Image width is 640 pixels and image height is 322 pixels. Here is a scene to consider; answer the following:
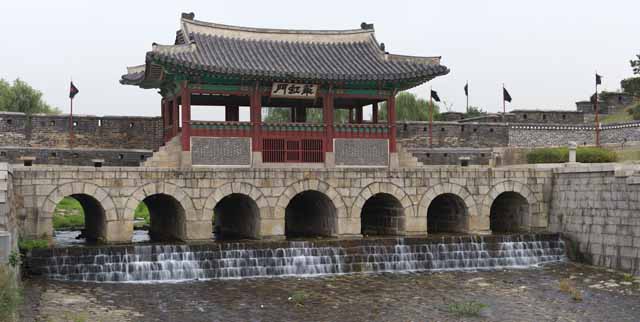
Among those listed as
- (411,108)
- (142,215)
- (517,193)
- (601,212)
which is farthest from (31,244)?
(411,108)

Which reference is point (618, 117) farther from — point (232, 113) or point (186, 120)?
point (186, 120)

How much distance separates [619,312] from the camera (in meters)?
16.3

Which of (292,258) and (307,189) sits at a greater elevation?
(307,189)

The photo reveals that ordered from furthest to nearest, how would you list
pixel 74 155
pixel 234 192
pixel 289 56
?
1. pixel 74 155
2. pixel 289 56
3. pixel 234 192

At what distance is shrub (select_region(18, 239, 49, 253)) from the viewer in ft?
64.5

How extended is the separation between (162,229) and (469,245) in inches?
447

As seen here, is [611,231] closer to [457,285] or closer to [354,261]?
[457,285]

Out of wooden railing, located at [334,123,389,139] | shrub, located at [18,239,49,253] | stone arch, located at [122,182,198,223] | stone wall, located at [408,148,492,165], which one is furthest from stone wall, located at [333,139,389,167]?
shrub, located at [18,239,49,253]

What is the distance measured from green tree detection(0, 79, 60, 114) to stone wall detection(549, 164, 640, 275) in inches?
1573

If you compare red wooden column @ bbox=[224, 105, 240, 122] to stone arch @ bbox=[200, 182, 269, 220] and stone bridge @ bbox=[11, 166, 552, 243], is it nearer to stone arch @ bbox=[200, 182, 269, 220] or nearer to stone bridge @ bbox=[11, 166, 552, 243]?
stone bridge @ bbox=[11, 166, 552, 243]

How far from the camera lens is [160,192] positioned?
2244 centimetres

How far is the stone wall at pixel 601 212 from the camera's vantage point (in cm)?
2158

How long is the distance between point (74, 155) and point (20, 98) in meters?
27.1

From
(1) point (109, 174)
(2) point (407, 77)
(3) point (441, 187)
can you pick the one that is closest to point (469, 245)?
(3) point (441, 187)
